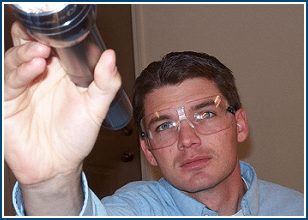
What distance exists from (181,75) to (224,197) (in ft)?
1.40

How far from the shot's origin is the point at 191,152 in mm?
1467

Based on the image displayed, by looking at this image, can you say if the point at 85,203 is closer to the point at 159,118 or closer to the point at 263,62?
the point at 159,118

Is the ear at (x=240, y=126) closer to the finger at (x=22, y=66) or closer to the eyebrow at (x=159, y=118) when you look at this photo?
the eyebrow at (x=159, y=118)

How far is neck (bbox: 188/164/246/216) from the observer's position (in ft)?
5.02

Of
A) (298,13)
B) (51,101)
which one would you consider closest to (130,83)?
(298,13)

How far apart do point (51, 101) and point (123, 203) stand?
0.48m

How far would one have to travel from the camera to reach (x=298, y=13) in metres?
2.52

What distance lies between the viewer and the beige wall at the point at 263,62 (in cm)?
258

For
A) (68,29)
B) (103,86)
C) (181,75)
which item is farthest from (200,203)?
(68,29)

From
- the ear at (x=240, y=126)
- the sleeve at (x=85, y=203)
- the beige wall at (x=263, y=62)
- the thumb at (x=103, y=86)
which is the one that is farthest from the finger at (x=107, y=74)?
the beige wall at (x=263, y=62)

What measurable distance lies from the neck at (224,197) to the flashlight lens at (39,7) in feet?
3.17

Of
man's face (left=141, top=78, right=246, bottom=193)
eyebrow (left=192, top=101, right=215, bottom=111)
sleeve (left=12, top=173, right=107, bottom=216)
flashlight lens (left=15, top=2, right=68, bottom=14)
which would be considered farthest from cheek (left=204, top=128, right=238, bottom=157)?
flashlight lens (left=15, top=2, right=68, bottom=14)

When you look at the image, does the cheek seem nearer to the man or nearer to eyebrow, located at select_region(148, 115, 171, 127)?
the man

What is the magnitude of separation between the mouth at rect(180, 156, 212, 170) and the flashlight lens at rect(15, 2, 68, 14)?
0.86 meters
